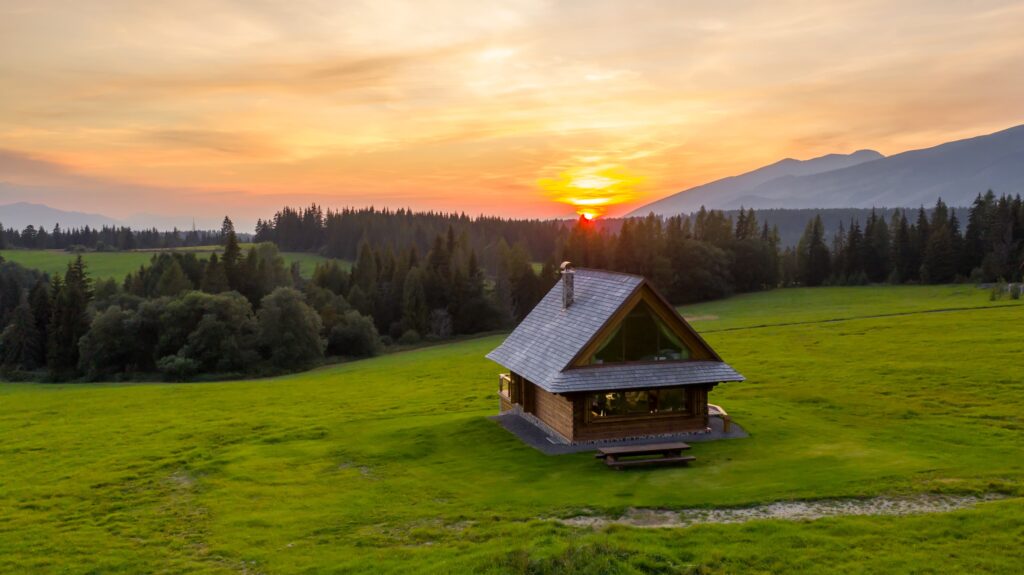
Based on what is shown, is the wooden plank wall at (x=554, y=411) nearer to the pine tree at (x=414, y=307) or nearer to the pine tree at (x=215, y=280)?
the pine tree at (x=414, y=307)

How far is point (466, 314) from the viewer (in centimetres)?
10000

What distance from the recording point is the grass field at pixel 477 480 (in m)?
15.4

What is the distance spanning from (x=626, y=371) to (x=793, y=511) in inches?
372

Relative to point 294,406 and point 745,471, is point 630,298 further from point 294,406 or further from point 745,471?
point 294,406

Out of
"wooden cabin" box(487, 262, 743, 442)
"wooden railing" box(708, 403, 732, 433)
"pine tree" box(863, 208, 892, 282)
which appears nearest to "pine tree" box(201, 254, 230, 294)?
"wooden cabin" box(487, 262, 743, 442)

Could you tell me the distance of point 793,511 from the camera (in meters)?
17.8

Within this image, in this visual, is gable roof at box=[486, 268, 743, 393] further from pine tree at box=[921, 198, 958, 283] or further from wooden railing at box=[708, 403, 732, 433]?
pine tree at box=[921, 198, 958, 283]

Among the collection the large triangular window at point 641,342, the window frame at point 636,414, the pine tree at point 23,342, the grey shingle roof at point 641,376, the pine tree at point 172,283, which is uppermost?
the pine tree at point 172,283

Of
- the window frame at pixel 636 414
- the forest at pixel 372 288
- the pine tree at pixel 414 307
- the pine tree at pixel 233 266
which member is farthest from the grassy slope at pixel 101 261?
the window frame at pixel 636 414

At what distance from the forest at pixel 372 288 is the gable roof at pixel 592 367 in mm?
51652

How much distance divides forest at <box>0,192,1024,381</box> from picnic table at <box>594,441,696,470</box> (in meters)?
57.7

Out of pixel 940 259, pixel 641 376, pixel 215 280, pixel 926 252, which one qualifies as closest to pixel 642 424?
pixel 641 376

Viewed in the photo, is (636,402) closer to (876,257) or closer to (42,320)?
(42,320)

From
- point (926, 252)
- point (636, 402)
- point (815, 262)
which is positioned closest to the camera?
point (636, 402)
